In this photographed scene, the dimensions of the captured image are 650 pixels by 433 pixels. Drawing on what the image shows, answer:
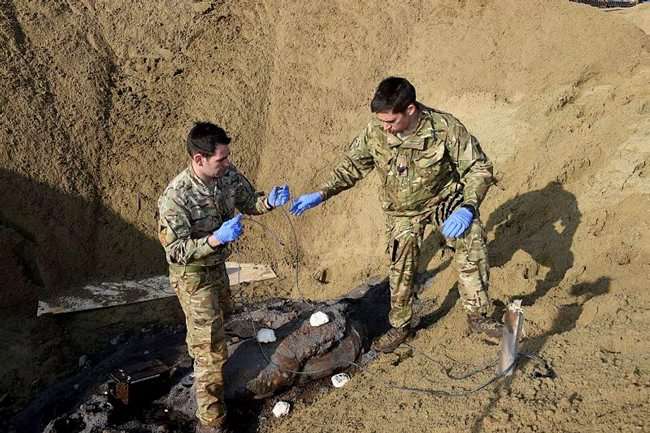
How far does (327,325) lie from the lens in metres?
4.70

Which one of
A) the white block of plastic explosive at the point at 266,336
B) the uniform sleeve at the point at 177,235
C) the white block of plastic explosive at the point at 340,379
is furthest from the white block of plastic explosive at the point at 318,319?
the uniform sleeve at the point at 177,235

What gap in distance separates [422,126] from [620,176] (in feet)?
10.1

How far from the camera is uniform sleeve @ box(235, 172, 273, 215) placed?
406 centimetres

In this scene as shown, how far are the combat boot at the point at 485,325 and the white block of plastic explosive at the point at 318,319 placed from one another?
1.29 metres

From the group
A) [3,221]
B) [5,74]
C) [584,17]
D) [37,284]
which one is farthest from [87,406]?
[584,17]

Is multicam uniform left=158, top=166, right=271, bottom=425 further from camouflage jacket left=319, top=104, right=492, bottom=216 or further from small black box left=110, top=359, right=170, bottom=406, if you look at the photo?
camouflage jacket left=319, top=104, right=492, bottom=216

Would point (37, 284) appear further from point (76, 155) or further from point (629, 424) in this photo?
point (629, 424)

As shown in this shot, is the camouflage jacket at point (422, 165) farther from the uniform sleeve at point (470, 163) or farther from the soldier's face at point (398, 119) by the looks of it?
the soldier's face at point (398, 119)

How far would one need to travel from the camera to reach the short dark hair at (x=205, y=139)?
10.9 feet

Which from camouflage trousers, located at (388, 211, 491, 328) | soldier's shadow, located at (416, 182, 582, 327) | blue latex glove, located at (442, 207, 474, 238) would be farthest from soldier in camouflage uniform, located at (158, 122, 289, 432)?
soldier's shadow, located at (416, 182, 582, 327)

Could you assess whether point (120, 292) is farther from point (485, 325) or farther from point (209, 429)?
point (485, 325)

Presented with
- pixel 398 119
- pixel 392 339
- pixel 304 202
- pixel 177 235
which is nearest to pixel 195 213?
pixel 177 235

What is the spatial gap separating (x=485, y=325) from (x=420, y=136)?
1693 millimetres

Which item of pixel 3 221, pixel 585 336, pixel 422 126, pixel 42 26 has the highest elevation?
pixel 42 26
